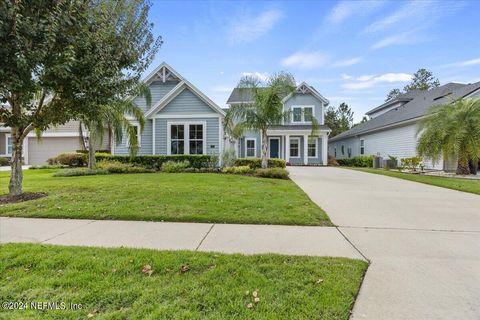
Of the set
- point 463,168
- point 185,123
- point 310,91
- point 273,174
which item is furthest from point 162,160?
point 463,168

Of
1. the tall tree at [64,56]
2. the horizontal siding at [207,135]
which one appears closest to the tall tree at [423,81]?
the horizontal siding at [207,135]

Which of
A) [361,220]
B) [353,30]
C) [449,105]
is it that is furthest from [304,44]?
[361,220]

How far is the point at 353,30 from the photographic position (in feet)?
48.2

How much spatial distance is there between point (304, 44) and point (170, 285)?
1817cm

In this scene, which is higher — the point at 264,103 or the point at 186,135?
the point at 264,103

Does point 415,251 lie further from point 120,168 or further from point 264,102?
point 120,168

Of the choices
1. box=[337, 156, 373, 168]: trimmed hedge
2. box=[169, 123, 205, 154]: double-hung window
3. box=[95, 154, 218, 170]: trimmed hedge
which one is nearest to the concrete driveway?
box=[95, 154, 218, 170]: trimmed hedge

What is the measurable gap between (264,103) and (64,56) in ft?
33.0

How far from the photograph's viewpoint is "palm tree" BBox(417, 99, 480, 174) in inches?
520

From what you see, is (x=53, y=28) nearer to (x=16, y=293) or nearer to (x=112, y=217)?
(x=112, y=217)

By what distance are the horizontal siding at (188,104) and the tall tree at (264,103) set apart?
69.8 inches

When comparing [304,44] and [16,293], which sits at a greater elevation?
[304,44]

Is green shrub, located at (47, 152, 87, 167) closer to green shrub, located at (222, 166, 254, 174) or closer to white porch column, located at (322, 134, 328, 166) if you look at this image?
green shrub, located at (222, 166, 254, 174)

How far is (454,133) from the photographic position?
526 inches
